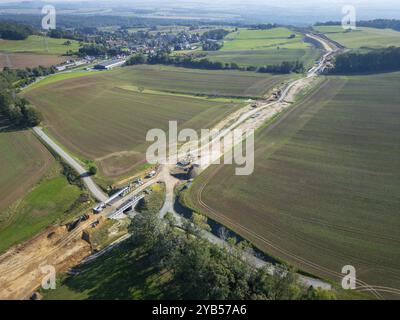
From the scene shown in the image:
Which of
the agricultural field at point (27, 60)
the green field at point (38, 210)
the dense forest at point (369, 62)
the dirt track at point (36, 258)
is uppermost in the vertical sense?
the agricultural field at point (27, 60)

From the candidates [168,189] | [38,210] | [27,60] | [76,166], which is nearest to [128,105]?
[76,166]

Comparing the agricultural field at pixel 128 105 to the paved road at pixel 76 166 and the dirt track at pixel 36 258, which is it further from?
the dirt track at pixel 36 258

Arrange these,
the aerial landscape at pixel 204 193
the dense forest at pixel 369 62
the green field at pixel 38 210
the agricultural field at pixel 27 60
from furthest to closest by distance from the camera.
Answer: the agricultural field at pixel 27 60, the dense forest at pixel 369 62, the green field at pixel 38 210, the aerial landscape at pixel 204 193

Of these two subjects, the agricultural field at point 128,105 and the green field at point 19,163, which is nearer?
the green field at point 19,163

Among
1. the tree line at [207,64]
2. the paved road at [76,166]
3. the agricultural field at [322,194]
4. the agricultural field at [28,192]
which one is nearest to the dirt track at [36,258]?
the agricultural field at [28,192]

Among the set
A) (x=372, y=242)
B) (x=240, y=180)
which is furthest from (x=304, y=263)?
(x=240, y=180)

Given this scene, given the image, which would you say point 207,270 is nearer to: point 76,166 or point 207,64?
point 76,166

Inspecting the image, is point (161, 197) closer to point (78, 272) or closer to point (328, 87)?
point (78, 272)
